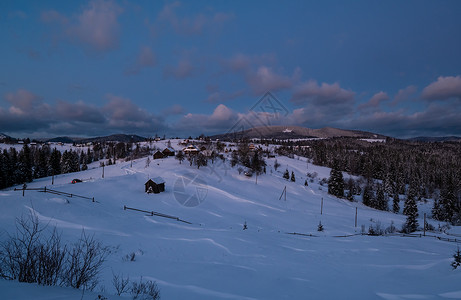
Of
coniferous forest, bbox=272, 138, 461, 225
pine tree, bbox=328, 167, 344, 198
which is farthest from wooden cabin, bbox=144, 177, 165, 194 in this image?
coniferous forest, bbox=272, 138, 461, 225

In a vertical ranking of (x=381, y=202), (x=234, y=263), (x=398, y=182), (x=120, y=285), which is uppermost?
(x=120, y=285)

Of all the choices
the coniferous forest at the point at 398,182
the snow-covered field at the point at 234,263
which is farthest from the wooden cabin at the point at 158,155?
the coniferous forest at the point at 398,182

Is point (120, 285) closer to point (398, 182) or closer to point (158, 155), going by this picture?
point (158, 155)

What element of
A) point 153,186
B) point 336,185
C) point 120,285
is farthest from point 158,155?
point 120,285

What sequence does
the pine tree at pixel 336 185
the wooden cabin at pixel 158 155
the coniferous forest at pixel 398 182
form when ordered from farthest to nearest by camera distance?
1. the wooden cabin at pixel 158 155
2. the pine tree at pixel 336 185
3. the coniferous forest at pixel 398 182

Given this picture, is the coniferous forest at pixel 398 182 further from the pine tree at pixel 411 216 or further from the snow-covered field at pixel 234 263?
the snow-covered field at pixel 234 263

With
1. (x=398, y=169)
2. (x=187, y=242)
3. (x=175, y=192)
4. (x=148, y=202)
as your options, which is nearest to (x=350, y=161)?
(x=398, y=169)

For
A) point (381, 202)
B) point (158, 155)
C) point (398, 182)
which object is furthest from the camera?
point (398, 182)

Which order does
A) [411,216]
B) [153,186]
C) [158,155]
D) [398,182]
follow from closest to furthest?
[411,216] → [153,186] → [158,155] → [398,182]

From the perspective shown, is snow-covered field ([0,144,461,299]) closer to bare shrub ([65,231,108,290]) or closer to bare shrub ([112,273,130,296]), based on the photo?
bare shrub ([112,273,130,296])

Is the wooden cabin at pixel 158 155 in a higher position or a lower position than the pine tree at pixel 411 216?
higher

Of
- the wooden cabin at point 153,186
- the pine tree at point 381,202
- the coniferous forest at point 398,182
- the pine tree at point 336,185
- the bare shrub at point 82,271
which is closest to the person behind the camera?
the bare shrub at point 82,271

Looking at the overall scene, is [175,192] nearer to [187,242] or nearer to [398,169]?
[187,242]
